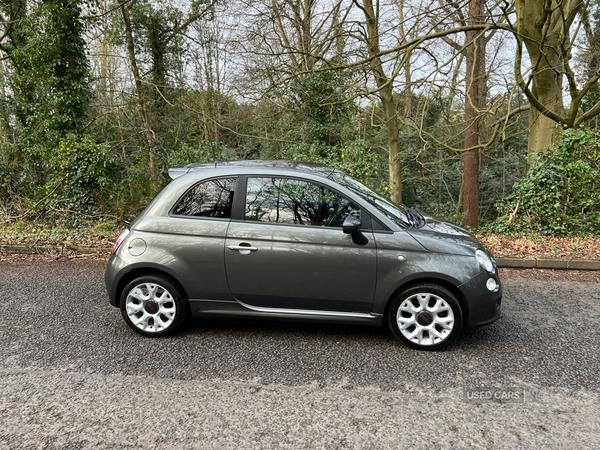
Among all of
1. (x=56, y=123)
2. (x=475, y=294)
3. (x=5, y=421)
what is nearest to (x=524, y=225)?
(x=475, y=294)

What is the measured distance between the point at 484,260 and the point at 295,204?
183 cm

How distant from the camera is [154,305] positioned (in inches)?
156

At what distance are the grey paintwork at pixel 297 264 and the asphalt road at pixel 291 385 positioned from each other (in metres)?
0.37

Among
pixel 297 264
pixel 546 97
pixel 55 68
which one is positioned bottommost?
pixel 297 264

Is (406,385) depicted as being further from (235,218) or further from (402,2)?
(402,2)

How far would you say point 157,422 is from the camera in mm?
2748

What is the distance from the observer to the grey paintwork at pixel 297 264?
3.68 metres

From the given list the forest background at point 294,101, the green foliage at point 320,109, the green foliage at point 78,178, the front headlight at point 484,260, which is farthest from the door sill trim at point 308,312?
the green foliage at point 320,109

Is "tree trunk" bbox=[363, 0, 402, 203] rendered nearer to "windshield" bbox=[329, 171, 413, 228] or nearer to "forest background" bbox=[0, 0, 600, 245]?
"forest background" bbox=[0, 0, 600, 245]

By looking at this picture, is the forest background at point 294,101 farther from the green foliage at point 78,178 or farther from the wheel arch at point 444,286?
the wheel arch at point 444,286

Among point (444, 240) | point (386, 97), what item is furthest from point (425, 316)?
point (386, 97)

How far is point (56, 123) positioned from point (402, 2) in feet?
32.5

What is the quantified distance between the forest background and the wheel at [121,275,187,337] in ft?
16.5

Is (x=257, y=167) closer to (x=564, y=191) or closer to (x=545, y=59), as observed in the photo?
(x=564, y=191)
